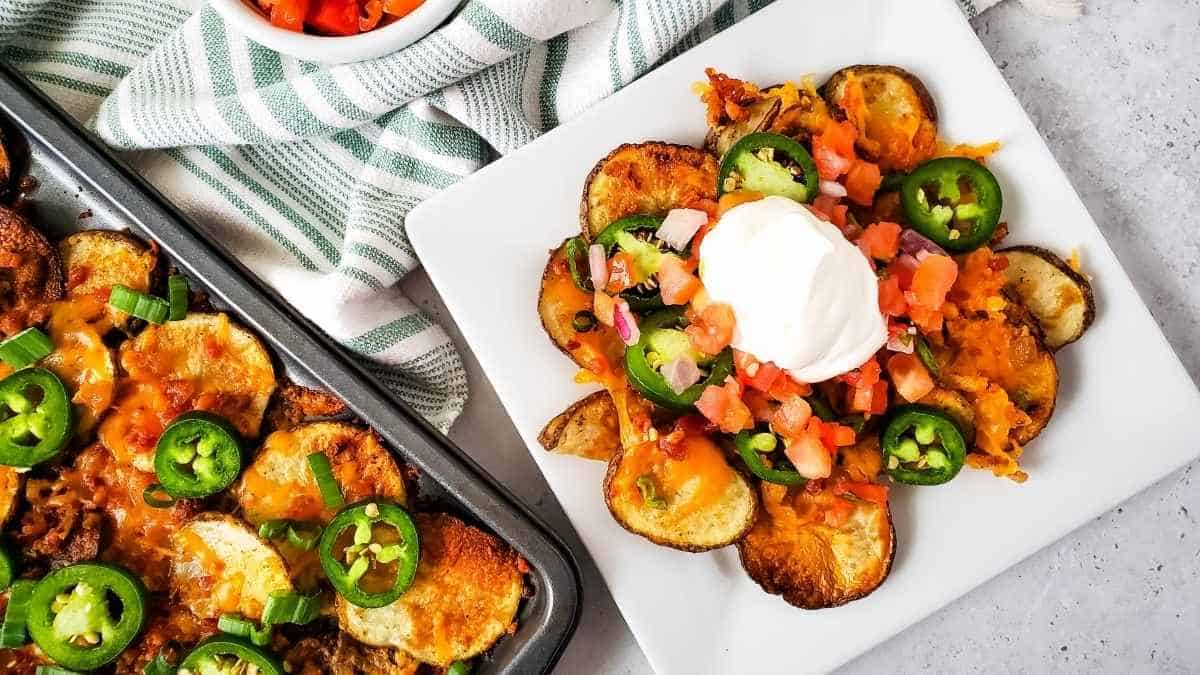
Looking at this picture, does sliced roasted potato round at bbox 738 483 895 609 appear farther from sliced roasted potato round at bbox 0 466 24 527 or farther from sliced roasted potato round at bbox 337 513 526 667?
sliced roasted potato round at bbox 0 466 24 527

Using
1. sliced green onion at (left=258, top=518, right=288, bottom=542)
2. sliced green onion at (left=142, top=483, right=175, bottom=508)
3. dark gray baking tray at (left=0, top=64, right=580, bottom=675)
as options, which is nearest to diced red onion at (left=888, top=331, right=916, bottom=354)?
dark gray baking tray at (left=0, top=64, right=580, bottom=675)

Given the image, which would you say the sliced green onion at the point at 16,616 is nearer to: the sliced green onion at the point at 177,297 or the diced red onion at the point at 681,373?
the sliced green onion at the point at 177,297

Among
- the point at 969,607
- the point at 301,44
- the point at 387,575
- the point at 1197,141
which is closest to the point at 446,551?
the point at 387,575

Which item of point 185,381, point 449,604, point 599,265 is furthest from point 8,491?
point 599,265

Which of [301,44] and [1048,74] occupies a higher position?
[301,44]

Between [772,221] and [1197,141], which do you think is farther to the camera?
[1197,141]

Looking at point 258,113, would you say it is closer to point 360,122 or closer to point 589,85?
point 360,122
